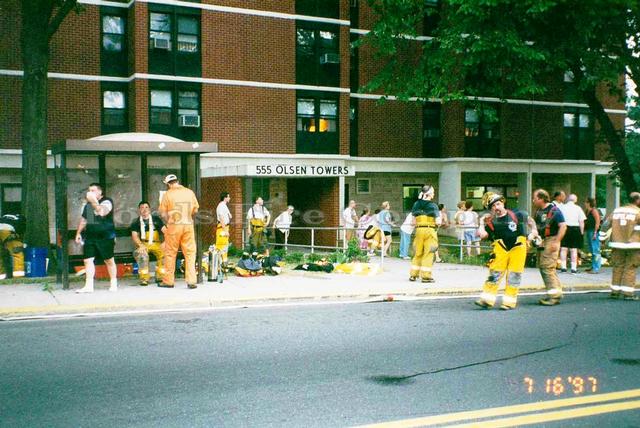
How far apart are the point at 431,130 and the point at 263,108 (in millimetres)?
9354

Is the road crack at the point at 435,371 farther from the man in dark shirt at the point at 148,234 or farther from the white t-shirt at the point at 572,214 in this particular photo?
the white t-shirt at the point at 572,214

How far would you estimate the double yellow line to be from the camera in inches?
191

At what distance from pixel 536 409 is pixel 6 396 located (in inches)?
183

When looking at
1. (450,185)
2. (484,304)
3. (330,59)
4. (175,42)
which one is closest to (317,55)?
(330,59)

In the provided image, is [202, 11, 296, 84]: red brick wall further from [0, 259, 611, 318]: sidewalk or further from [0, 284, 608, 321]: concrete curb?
[0, 284, 608, 321]: concrete curb

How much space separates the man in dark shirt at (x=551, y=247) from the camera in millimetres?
10414

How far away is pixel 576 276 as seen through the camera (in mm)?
14289

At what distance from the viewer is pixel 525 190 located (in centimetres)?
3269

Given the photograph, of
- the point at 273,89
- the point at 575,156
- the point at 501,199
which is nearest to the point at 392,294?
the point at 501,199

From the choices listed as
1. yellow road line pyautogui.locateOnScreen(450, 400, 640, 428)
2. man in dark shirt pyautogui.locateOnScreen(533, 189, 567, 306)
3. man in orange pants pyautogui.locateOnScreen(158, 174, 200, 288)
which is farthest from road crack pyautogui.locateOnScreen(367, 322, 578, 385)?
man in orange pants pyautogui.locateOnScreen(158, 174, 200, 288)

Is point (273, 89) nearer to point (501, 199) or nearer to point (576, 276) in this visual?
point (576, 276)

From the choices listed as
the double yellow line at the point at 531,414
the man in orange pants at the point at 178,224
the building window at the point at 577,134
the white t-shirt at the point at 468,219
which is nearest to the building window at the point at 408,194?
the building window at the point at 577,134

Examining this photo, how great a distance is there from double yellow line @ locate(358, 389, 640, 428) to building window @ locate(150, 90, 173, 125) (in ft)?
70.3

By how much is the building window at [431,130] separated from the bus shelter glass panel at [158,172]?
1848 cm
